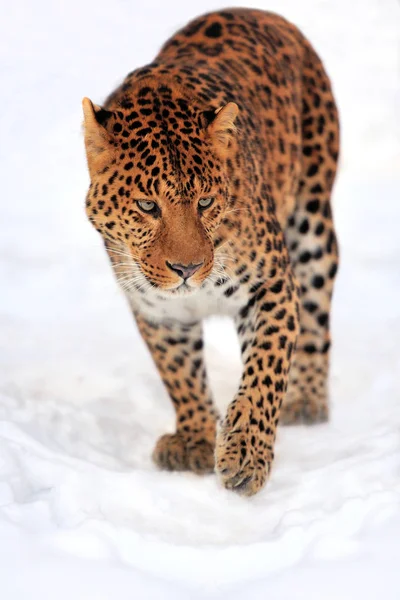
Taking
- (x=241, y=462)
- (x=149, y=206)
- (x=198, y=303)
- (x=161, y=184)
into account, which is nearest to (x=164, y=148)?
Answer: (x=161, y=184)

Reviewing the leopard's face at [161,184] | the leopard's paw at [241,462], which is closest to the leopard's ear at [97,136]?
the leopard's face at [161,184]

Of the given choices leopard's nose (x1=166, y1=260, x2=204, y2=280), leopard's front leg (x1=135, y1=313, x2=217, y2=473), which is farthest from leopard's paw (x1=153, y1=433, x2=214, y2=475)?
leopard's nose (x1=166, y1=260, x2=204, y2=280)

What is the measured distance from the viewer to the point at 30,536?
683cm

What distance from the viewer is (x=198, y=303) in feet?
26.7

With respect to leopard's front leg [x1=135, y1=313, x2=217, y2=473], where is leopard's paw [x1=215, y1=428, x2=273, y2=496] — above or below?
above

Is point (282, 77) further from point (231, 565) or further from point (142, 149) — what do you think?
point (231, 565)

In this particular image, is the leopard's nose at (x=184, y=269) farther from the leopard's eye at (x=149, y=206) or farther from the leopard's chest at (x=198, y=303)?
the leopard's chest at (x=198, y=303)

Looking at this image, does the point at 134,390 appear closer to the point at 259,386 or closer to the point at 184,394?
the point at 184,394

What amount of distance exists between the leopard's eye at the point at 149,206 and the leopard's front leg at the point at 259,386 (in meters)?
1.09

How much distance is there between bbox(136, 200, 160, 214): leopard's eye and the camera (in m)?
7.22

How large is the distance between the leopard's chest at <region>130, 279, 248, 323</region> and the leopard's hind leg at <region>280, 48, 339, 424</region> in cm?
138

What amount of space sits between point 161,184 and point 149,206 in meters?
0.15

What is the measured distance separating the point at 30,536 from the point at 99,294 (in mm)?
5551

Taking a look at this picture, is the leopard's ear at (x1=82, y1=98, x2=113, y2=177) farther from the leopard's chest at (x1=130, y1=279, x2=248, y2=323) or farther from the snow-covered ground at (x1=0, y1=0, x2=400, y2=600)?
the snow-covered ground at (x1=0, y1=0, x2=400, y2=600)
